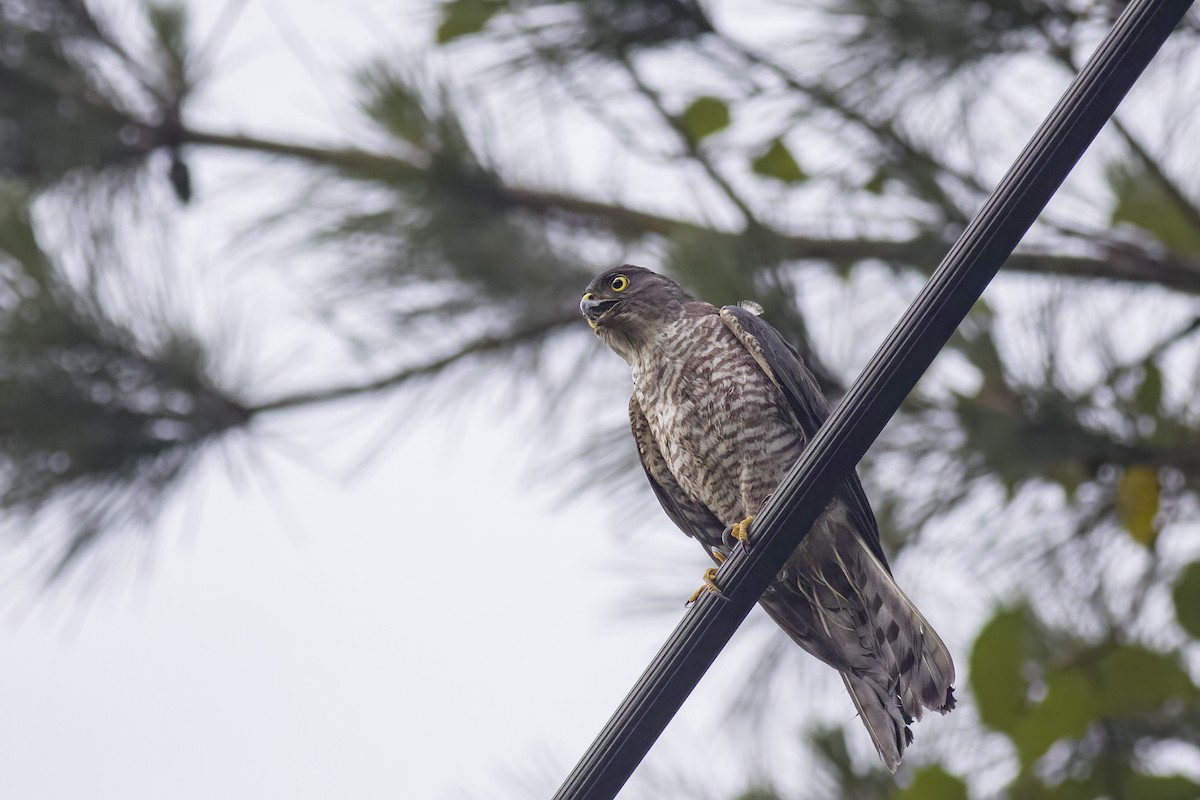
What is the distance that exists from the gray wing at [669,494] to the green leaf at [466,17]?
3.53ft

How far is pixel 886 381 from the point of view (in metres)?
1.75

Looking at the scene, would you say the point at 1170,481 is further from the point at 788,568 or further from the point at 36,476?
the point at 36,476

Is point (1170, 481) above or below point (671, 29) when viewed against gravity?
below

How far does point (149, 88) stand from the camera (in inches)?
158

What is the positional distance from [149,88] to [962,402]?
104 inches

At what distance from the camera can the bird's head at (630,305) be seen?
121 inches

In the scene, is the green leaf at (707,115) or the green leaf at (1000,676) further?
the green leaf at (707,115)

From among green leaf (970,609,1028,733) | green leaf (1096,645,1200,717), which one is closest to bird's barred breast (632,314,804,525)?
green leaf (970,609,1028,733)

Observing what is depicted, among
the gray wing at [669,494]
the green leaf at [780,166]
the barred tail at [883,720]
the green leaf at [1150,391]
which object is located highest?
the green leaf at [780,166]

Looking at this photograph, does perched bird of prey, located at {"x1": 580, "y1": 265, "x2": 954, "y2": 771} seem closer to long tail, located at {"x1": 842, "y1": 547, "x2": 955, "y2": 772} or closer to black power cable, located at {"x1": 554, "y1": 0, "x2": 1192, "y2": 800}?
long tail, located at {"x1": 842, "y1": 547, "x2": 955, "y2": 772}

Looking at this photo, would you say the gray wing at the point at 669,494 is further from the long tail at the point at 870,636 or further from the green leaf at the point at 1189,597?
the green leaf at the point at 1189,597

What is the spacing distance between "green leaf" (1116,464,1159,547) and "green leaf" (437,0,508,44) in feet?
6.51

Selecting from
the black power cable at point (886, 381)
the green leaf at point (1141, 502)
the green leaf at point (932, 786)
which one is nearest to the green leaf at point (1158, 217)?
the green leaf at point (1141, 502)

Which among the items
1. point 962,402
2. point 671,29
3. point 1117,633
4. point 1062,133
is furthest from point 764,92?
point 1062,133
